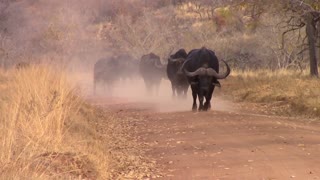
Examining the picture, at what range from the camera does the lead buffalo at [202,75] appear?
52.6 ft

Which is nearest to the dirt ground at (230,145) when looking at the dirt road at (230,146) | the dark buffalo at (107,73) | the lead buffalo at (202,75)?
the dirt road at (230,146)

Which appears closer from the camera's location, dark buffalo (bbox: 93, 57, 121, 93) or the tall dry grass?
the tall dry grass

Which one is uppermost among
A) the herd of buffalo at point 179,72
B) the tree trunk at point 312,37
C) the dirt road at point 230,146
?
the tree trunk at point 312,37

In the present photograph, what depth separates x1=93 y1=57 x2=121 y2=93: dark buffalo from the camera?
30.5m

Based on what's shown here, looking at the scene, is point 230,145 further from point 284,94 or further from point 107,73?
point 107,73

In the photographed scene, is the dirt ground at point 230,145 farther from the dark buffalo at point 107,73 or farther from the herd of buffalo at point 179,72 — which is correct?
the dark buffalo at point 107,73

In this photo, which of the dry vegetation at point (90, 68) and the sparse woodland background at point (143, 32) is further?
the sparse woodland background at point (143, 32)

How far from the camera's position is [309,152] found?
30.2 feet

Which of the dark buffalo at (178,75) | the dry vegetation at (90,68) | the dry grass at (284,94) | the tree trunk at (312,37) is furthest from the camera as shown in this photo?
the tree trunk at (312,37)

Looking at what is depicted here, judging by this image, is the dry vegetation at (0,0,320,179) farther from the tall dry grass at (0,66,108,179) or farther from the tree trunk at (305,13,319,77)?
the tree trunk at (305,13,319,77)

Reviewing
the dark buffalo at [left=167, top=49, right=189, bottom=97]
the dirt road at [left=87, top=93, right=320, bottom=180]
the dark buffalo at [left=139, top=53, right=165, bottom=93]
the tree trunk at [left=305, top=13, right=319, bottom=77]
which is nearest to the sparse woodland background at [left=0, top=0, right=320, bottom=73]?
the dark buffalo at [left=139, top=53, right=165, bottom=93]

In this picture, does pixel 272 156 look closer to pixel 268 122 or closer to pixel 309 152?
pixel 309 152

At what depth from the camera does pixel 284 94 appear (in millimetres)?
18500

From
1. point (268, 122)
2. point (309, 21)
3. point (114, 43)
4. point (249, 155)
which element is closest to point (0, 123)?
point (249, 155)
